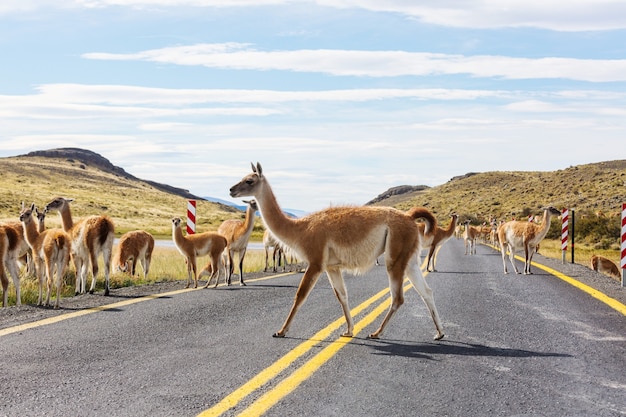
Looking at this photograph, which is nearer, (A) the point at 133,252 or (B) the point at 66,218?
(B) the point at 66,218

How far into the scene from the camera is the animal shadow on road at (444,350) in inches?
291

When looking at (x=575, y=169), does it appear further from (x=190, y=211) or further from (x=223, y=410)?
(x=223, y=410)

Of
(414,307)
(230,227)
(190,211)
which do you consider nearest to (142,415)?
(414,307)

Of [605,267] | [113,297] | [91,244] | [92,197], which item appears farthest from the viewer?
[92,197]

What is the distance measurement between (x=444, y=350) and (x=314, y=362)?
1.53 metres

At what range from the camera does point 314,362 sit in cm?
689

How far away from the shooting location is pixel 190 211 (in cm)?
2083

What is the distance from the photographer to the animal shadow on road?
7.39 metres

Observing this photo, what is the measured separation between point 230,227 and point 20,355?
10.3 m

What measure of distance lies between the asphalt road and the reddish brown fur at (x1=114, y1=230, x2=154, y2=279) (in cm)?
799

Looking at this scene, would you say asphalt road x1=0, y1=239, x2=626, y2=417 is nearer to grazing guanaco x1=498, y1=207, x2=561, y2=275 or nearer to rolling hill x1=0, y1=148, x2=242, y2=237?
grazing guanaco x1=498, y1=207, x2=561, y2=275

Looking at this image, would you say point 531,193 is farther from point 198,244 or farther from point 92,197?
point 198,244

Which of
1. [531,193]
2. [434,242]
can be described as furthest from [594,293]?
[531,193]

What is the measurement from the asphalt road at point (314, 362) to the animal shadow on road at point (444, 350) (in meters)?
0.03
